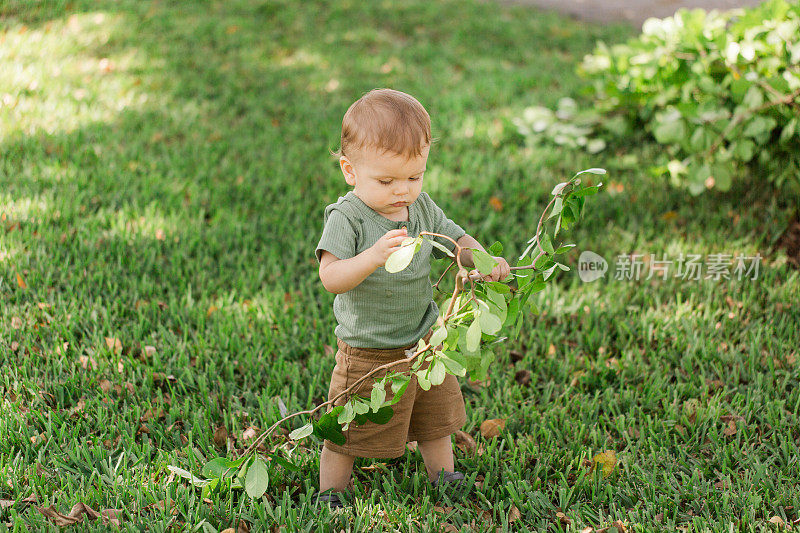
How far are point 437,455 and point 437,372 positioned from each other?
64 centimetres

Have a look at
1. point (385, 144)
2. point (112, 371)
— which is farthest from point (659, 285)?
point (112, 371)

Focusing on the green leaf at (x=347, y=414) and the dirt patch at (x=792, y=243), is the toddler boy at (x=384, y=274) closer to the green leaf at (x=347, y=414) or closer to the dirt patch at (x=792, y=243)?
the green leaf at (x=347, y=414)

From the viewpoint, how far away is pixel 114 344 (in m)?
2.97

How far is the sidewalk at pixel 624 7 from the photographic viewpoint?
823 cm

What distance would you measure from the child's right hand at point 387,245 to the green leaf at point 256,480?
0.74 m

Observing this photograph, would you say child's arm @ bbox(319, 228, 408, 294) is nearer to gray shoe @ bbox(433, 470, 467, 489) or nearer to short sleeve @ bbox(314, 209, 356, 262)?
short sleeve @ bbox(314, 209, 356, 262)

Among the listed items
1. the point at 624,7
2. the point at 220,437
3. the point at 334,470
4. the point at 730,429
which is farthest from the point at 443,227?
the point at 624,7

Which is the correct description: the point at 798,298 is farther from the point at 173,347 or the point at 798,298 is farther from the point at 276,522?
the point at 173,347

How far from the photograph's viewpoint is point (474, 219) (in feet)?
13.4

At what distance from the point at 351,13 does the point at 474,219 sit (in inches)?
183

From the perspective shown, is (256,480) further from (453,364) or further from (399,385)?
(453,364)

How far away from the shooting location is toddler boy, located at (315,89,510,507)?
1889 mm

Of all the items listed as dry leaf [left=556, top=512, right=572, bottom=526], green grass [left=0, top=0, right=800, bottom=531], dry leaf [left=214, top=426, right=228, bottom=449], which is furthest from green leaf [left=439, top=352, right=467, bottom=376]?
dry leaf [left=214, top=426, right=228, bottom=449]

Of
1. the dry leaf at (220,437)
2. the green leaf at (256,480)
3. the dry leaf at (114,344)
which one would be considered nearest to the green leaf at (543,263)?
the green leaf at (256,480)
